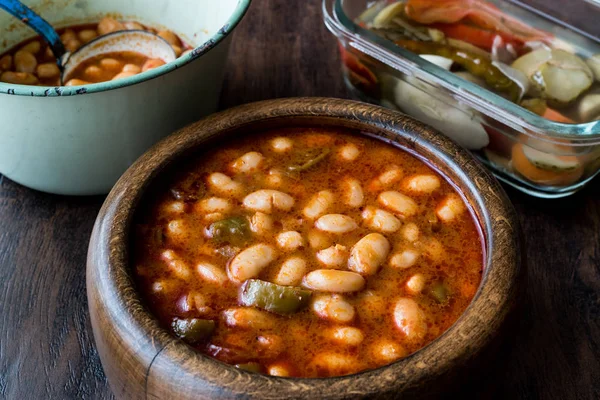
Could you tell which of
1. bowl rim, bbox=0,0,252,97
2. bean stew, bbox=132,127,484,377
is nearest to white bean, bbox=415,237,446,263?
bean stew, bbox=132,127,484,377

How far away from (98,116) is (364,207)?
512 millimetres

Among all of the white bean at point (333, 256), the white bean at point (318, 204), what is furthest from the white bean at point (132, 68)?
the white bean at point (333, 256)

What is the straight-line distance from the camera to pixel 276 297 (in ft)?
3.50

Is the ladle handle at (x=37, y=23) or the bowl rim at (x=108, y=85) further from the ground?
the bowl rim at (x=108, y=85)

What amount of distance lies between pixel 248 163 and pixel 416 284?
→ 14.7 inches

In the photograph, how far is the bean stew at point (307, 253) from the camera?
104cm

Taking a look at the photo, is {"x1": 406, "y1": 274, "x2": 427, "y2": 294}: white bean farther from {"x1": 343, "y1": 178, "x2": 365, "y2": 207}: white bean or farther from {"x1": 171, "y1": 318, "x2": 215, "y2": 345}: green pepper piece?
{"x1": 171, "y1": 318, "x2": 215, "y2": 345}: green pepper piece

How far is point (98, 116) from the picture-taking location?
1.34 m

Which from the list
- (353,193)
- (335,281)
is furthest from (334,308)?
(353,193)

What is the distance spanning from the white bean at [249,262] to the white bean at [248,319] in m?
0.07

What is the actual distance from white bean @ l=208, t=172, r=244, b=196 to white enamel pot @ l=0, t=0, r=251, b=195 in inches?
8.9

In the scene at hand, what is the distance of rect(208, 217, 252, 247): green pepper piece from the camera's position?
117 cm

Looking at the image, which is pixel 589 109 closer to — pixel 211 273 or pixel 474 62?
pixel 474 62

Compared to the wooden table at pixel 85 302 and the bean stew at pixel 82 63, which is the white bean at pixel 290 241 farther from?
the bean stew at pixel 82 63
